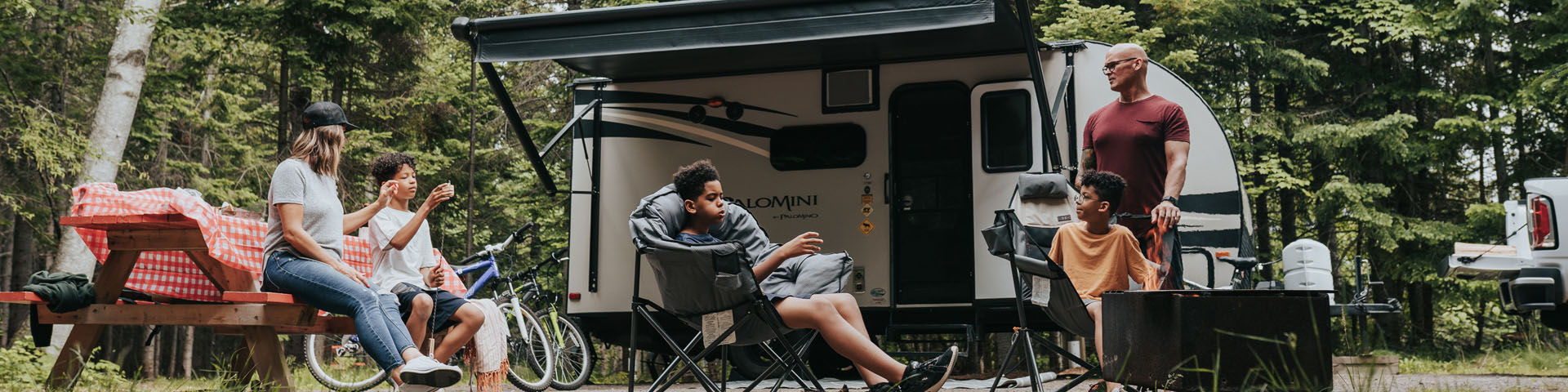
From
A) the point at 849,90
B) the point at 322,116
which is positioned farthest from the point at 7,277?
the point at 322,116

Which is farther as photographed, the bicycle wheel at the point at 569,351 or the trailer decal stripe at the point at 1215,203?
the bicycle wheel at the point at 569,351

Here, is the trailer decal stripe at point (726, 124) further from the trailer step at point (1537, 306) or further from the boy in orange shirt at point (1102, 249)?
the trailer step at point (1537, 306)

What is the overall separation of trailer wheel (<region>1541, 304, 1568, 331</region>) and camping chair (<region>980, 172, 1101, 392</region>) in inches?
111

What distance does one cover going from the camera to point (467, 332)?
401 centimetres

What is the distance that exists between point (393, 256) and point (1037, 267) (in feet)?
7.57

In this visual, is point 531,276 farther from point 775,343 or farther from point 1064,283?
point 1064,283

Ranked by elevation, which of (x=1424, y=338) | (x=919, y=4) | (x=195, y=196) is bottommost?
(x=1424, y=338)

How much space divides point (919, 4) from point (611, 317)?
283cm

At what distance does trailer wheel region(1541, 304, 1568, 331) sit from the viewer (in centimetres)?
535

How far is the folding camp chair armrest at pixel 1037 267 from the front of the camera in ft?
11.6

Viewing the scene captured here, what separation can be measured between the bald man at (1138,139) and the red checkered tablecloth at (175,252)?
9.58 feet

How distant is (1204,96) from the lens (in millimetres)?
12984

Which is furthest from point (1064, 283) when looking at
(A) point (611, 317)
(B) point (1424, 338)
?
(B) point (1424, 338)

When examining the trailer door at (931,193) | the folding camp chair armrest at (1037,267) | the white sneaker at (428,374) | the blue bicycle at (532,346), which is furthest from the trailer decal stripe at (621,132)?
the white sneaker at (428,374)
